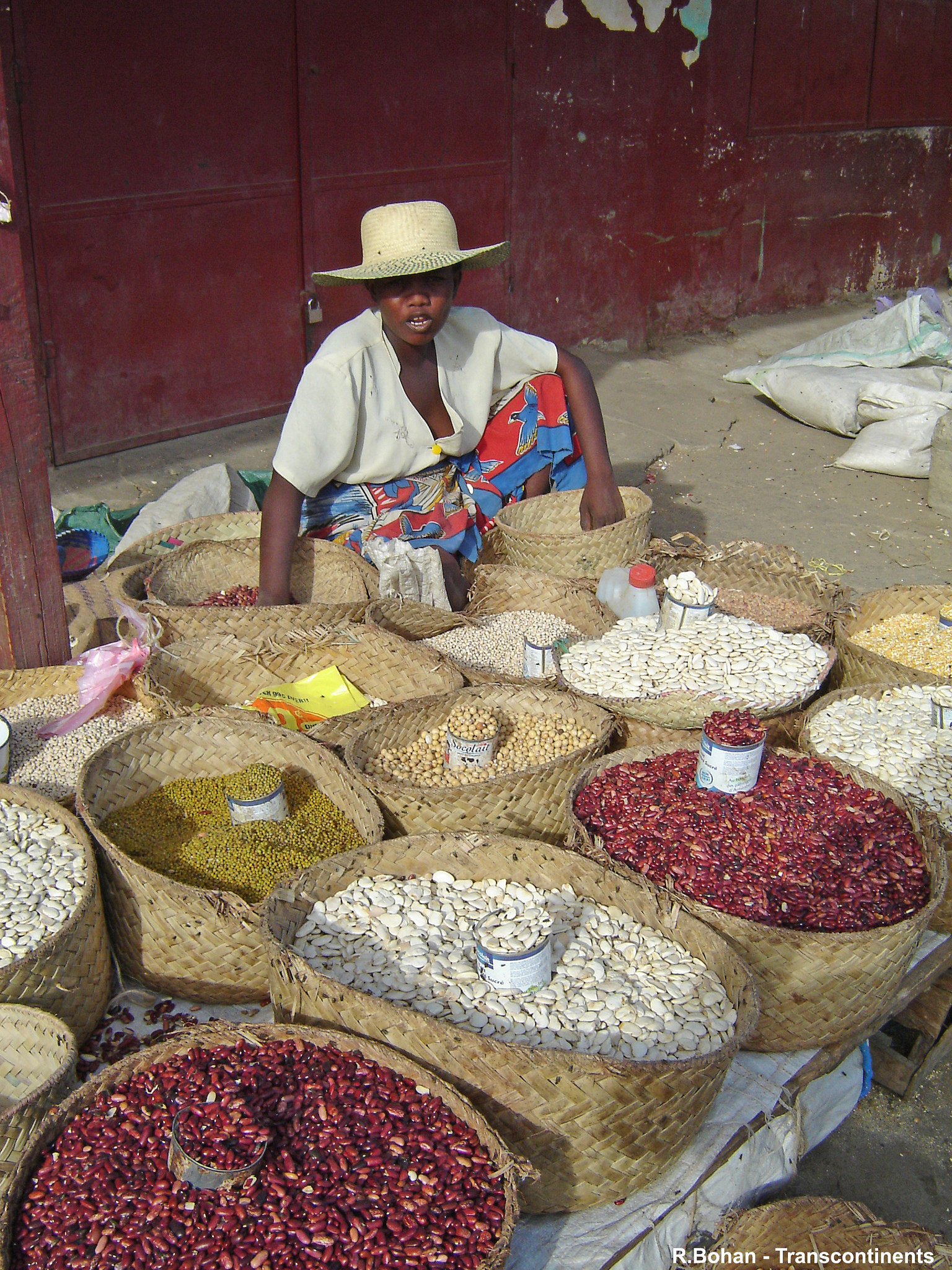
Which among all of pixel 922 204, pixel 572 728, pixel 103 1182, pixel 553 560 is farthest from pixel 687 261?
pixel 103 1182

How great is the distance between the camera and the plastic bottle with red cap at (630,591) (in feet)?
10.1

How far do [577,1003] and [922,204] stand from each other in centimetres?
944

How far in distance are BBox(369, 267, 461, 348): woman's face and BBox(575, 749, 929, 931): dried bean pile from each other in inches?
65.3

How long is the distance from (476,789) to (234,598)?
135 cm

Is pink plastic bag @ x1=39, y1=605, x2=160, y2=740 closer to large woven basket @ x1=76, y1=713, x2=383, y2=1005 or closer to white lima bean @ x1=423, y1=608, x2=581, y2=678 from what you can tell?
large woven basket @ x1=76, y1=713, x2=383, y2=1005

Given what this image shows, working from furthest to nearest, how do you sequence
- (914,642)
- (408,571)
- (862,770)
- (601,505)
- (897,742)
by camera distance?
(601,505)
(408,571)
(914,642)
(897,742)
(862,770)

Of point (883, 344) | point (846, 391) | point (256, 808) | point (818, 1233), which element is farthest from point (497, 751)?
point (883, 344)

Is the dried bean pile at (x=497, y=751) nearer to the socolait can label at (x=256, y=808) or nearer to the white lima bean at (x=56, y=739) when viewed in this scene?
the socolait can label at (x=256, y=808)

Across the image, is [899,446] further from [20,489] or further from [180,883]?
[180,883]

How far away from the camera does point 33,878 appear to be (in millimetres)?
2053

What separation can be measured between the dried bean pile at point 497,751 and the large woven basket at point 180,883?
0.16 meters

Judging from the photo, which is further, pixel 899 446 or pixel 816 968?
pixel 899 446

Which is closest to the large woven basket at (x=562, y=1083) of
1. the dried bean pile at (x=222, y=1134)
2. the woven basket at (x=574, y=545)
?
the dried bean pile at (x=222, y=1134)

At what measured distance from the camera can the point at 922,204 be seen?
9.47 m
